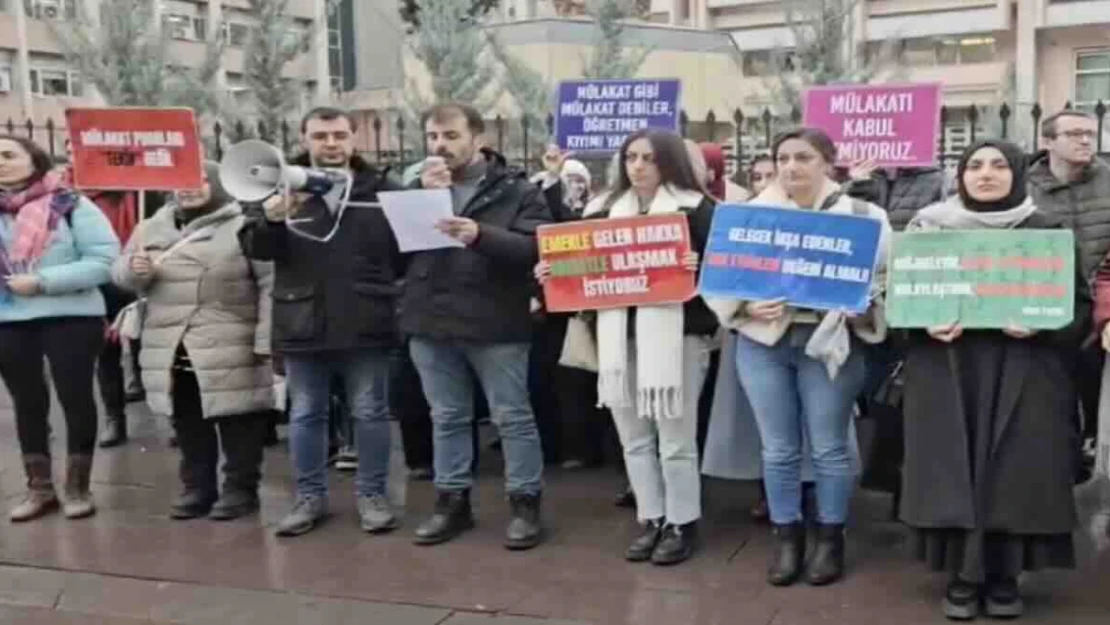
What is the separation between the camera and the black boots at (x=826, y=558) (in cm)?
500

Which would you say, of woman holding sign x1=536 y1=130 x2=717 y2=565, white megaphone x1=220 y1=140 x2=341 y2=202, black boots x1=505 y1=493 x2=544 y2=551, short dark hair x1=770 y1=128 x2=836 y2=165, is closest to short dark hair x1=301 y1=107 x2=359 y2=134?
white megaphone x1=220 y1=140 x2=341 y2=202

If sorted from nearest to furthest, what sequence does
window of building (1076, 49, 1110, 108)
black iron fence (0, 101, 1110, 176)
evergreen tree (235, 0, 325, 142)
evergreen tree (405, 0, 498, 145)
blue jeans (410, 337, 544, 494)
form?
1. blue jeans (410, 337, 544, 494)
2. black iron fence (0, 101, 1110, 176)
3. evergreen tree (235, 0, 325, 142)
4. evergreen tree (405, 0, 498, 145)
5. window of building (1076, 49, 1110, 108)

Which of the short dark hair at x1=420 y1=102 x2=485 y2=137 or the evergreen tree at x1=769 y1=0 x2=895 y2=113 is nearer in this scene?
the short dark hair at x1=420 y1=102 x2=485 y2=137

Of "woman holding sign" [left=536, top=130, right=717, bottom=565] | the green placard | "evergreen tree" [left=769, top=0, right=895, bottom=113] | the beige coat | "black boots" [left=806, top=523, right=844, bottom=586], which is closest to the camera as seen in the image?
the green placard

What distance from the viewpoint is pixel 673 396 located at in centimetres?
512

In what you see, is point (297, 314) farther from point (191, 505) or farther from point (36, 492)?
point (36, 492)

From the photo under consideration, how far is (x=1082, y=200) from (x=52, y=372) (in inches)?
189

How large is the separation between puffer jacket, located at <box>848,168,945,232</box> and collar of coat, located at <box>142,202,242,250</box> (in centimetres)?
303

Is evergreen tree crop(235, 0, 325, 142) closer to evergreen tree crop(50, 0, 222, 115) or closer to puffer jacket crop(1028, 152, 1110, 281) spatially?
evergreen tree crop(50, 0, 222, 115)

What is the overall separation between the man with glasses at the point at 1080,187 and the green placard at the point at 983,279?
111 centimetres

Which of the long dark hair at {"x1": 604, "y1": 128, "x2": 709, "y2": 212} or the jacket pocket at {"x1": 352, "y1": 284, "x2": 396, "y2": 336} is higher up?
the long dark hair at {"x1": 604, "y1": 128, "x2": 709, "y2": 212}

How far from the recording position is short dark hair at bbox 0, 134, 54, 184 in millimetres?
6012

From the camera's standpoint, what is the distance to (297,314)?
554 centimetres

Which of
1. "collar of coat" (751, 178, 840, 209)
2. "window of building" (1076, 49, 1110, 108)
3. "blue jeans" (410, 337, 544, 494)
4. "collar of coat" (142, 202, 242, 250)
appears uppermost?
"window of building" (1076, 49, 1110, 108)
